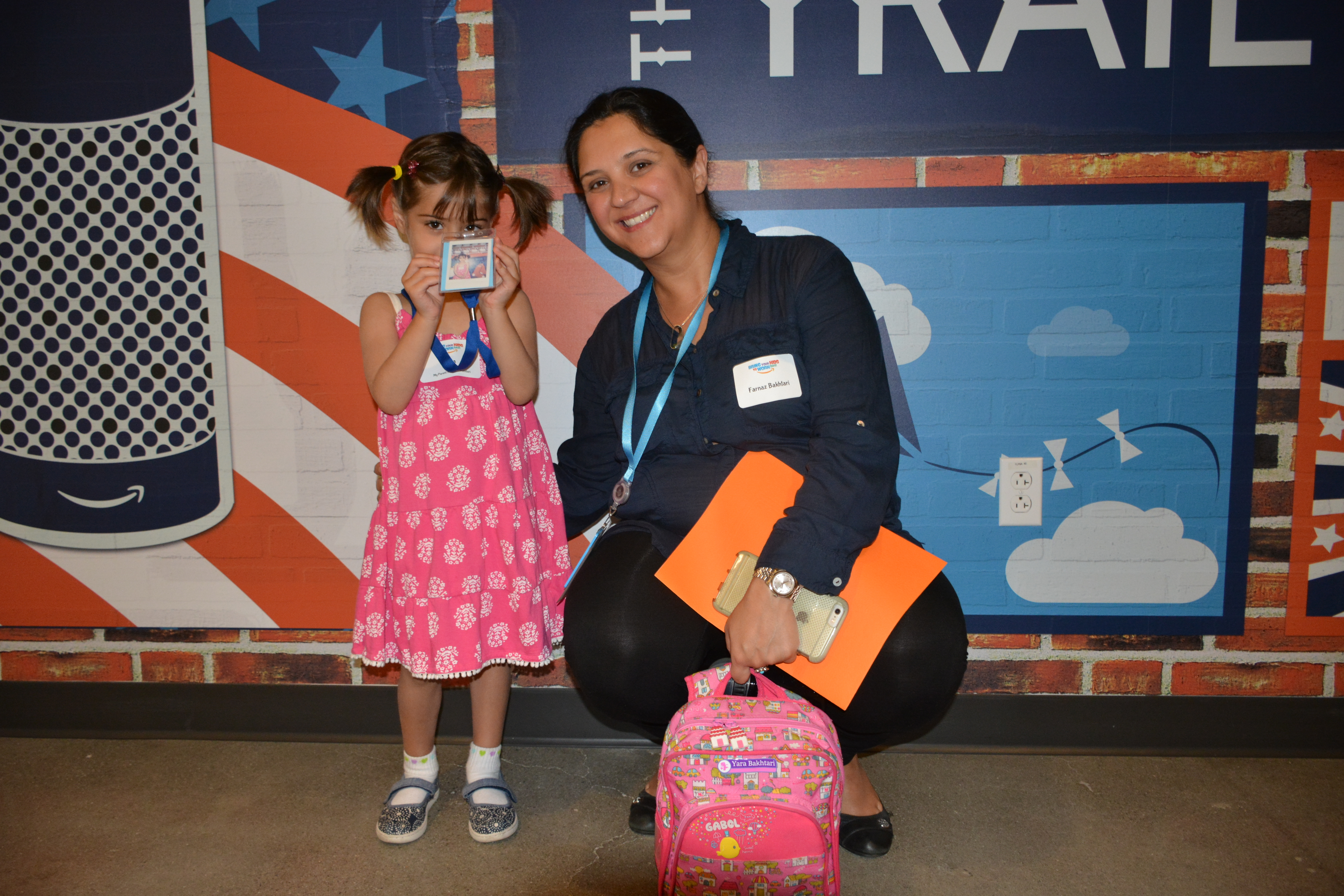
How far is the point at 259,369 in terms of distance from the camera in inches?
88.7

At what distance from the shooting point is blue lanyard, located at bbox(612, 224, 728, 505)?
1.75 m

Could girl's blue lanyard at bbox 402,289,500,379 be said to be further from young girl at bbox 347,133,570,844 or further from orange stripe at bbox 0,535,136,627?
orange stripe at bbox 0,535,136,627

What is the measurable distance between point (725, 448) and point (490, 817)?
3.31ft

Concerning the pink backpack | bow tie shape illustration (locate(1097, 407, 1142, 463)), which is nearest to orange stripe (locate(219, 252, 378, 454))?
the pink backpack

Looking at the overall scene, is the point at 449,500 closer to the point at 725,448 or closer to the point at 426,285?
the point at 426,285

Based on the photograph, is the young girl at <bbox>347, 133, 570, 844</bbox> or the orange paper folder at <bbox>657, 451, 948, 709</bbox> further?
the young girl at <bbox>347, 133, 570, 844</bbox>

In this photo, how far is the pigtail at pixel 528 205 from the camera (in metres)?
1.99

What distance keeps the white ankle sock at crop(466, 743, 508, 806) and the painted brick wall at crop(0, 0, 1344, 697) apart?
38cm

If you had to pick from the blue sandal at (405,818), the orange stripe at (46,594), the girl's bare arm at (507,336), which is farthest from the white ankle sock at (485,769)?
the orange stripe at (46,594)

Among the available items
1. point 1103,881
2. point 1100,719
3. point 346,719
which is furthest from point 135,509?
point 1100,719

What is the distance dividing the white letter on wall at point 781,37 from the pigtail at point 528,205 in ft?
2.26

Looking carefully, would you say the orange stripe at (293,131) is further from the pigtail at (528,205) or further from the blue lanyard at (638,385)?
the blue lanyard at (638,385)

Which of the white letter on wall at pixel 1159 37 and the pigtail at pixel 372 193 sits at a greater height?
the white letter on wall at pixel 1159 37

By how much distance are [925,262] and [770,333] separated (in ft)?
2.23
